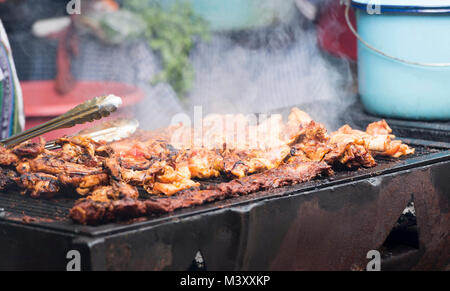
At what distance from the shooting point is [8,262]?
2.39m

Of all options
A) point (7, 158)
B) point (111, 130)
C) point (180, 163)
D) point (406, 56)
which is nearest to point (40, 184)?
point (7, 158)

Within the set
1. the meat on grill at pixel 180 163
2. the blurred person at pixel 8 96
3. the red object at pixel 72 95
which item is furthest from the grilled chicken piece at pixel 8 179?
the red object at pixel 72 95

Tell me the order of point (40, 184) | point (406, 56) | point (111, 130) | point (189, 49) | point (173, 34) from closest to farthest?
point (40, 184) < point (111, 130) < point (406, 56) < point (173, 34) < point (189, 49)

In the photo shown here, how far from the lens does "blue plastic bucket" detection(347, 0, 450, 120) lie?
12.3 ft

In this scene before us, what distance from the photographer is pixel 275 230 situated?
8.30 ft

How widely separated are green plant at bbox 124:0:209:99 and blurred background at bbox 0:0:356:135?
13 mm

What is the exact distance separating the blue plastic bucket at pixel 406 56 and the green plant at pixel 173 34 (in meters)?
3.78

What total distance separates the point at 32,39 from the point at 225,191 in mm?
4689

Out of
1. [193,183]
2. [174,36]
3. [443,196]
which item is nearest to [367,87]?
[443,196]

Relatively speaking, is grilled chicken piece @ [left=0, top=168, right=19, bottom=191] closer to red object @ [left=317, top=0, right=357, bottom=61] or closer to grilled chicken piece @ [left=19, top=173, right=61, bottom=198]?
grilled chicken piece @ [left=19, top=173, right=61, bottom=198]

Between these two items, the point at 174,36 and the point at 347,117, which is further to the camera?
the point at 174,36

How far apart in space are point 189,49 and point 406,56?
4.30 m

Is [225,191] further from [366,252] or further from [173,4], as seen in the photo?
[173,4]

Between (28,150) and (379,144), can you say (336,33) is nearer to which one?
(379,144)
